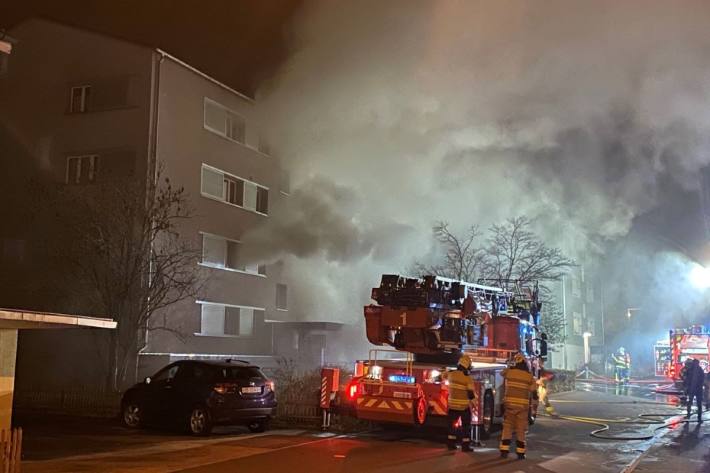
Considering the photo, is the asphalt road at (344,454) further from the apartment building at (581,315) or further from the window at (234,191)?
the apartment building at (581,315)

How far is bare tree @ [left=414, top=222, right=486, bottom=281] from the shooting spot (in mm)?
22859

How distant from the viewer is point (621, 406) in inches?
749

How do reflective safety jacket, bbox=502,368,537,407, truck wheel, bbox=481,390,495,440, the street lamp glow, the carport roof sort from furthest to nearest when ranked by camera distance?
the street lamp glow → truck wheel, bbox=481,390,495,440 → reflective safety jacket, bbox=502,368,537,407 → the carport roof

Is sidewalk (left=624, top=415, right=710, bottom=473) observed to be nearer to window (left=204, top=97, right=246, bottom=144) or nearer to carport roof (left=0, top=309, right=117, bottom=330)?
carport roof (left=0, top=309, right=117, bottom=330)

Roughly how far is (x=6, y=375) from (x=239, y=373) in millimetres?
4498

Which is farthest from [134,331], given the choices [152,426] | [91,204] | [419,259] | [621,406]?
[621,406]

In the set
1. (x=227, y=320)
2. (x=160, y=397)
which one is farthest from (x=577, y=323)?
(x=160, y=397)

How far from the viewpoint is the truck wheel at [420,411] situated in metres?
11.3

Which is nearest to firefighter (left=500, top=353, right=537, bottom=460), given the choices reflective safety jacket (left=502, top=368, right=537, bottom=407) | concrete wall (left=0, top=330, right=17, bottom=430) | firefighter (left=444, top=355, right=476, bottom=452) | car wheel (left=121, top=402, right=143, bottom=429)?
reflective safety jacket (left=502, top=368, right=537, bottom=407)

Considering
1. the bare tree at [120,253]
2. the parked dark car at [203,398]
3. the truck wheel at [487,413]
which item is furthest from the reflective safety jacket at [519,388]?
the bare tree at [120,253]

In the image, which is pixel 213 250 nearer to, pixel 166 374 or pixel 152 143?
pixel 152 143

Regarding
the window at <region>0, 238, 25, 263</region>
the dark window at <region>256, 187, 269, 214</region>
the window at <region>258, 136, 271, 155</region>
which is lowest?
the window at <region>0, 238, 25, 263</region>

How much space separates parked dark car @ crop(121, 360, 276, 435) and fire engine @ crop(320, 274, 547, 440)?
3.96ft

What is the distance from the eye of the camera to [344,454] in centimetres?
1007
